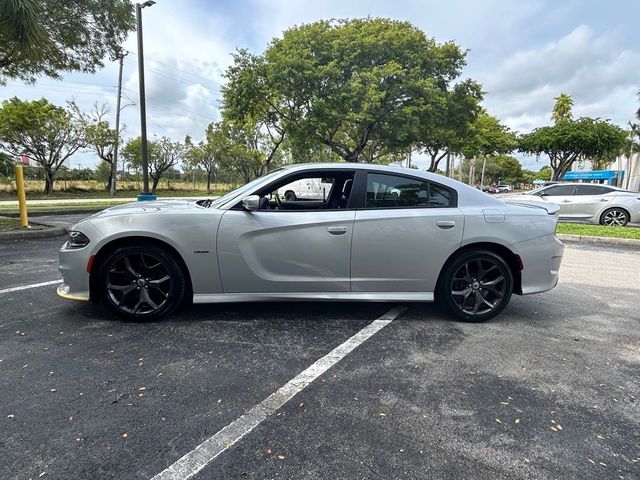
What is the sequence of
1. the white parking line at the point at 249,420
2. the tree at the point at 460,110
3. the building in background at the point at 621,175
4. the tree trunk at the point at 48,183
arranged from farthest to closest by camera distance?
the building in background at the point at 621,175 < the tree trunk at the point at 48,183 < the tree at the point at 460,110 < the white parking line at the point at 249,420

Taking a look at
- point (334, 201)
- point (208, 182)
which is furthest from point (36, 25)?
point (208, 182)

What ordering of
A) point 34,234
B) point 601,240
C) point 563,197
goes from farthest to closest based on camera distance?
point 563,197
point 601,240
point 34,234

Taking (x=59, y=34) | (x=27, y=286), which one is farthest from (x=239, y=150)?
(x=27, y=286)

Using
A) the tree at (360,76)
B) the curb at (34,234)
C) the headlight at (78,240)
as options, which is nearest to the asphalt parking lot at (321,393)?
the headlight at (78,240)

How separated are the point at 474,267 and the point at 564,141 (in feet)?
125

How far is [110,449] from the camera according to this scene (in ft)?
6.46

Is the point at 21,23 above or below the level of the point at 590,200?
above

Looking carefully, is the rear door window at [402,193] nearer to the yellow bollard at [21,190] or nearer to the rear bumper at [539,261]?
the rear bumper at [539,261]

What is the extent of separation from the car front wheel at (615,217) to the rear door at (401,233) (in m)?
10.8

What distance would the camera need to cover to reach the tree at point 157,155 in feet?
112

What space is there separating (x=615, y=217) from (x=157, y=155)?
33.1 metres

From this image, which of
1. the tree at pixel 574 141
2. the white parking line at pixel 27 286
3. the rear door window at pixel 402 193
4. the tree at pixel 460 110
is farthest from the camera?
the tree at pixel 574 141

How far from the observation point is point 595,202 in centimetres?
1179

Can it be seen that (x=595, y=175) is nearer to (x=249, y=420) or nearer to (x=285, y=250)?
(x=285, y=250)
